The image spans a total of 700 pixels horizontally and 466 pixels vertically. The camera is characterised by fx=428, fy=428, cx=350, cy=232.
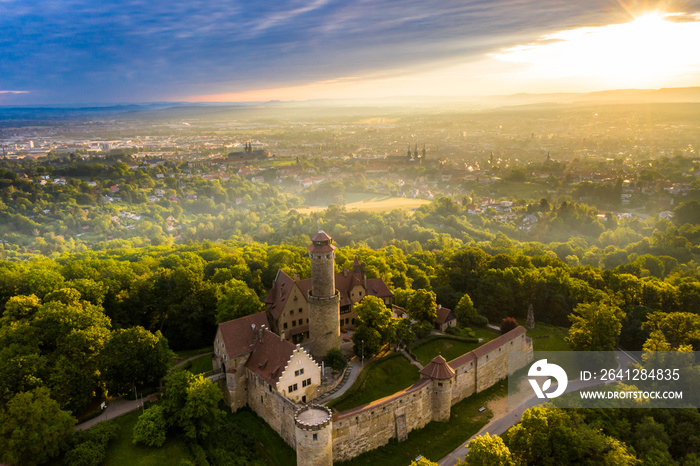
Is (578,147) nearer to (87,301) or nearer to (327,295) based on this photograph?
(327,295)

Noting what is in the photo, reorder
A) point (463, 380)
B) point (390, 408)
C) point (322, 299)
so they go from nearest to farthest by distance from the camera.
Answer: point (390, 408)
point (322, 299)
point (463, 380)

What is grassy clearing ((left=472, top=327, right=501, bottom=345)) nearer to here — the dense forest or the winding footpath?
the dense forest

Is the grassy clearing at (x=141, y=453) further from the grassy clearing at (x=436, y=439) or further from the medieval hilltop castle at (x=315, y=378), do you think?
the grassy clearing at (x=436, y=439)

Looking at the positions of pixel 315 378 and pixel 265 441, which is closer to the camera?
pixel 265 441

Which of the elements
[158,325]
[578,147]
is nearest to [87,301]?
[158,325]

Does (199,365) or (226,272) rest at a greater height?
(226,272)

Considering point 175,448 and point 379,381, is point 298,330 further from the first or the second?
point 175,448

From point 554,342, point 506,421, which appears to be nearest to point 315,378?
point 506,421

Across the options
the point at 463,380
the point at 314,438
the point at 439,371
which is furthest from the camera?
the point at 463,380
